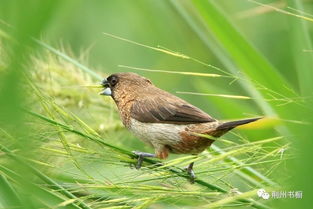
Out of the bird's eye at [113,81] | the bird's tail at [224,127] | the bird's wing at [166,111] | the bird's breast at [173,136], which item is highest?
the bird's eye at [113,81]

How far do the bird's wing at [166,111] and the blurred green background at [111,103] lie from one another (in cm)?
17

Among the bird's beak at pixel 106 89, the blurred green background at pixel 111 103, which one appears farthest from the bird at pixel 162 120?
the blurred green background at pixel 111 103

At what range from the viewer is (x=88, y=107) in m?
3.38

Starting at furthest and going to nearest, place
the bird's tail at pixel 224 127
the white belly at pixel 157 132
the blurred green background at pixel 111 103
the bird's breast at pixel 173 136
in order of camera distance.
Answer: the white belly at pixel 157 132
the bird's breast at pixel 173 136
the bird's tail at pixel 224 127
the blurred green background at pixel 111 103

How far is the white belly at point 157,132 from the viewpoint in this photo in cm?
301

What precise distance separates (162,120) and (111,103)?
0.62 m

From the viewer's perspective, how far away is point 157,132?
307 centimetres

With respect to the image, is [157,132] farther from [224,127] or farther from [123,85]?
[224,127]

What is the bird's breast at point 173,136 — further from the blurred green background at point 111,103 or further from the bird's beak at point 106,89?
the bird's beak at point 106,89

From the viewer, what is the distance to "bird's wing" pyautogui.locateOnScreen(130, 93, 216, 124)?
116 inches

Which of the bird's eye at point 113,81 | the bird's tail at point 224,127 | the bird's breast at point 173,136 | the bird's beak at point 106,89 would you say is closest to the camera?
the bird's tail at point 224,127

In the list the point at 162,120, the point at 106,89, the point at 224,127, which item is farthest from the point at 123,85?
the point at 224,127

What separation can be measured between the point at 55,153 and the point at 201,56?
112 inches

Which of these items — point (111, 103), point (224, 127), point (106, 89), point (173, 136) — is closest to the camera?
point (224, 127)
